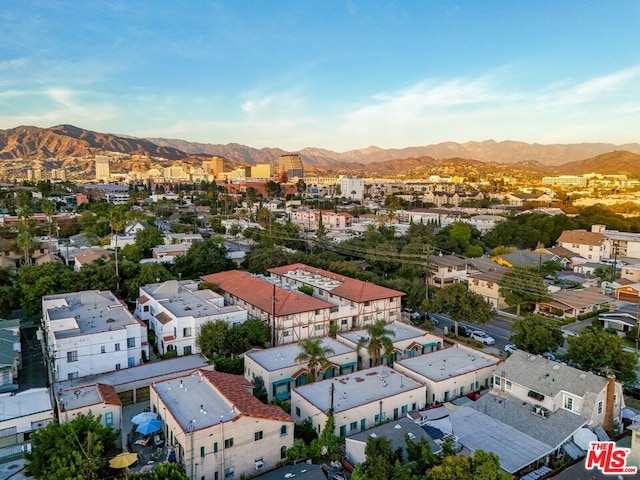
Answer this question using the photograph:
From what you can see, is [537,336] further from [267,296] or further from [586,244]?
[586,244]

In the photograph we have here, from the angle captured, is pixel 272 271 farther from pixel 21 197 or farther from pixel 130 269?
pixel 21 197

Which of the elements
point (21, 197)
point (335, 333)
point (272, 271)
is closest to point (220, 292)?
point (272, 271)

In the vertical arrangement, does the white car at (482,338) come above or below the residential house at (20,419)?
below

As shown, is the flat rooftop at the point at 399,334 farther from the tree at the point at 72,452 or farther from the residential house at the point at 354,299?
the tree at the point at 72,452

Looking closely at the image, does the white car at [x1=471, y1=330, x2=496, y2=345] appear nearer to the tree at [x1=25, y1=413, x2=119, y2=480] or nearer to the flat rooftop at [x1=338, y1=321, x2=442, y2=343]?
the flat rooftop at [x1=338, y1=321, x2=442, y2=343]

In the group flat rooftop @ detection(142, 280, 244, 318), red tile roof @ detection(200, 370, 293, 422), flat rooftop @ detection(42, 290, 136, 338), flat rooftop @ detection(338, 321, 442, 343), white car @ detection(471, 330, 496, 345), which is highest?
flat rooftop @ detection(42, 290, 136, 338)

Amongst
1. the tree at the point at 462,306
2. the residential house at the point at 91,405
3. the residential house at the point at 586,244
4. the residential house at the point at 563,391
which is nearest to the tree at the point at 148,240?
the residential house at the point at 91,405

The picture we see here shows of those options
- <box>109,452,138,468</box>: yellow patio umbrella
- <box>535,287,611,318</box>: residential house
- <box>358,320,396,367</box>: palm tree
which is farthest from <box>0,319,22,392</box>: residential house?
<box>535,287,611,318</box>: residential house

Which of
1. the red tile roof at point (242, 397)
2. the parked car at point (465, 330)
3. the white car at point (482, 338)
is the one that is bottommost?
the parked car at point (465, 330)

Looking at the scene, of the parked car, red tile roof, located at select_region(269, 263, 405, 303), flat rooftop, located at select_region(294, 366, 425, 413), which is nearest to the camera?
flat rooftop, located at select_region(294, 366, 425, 413)
